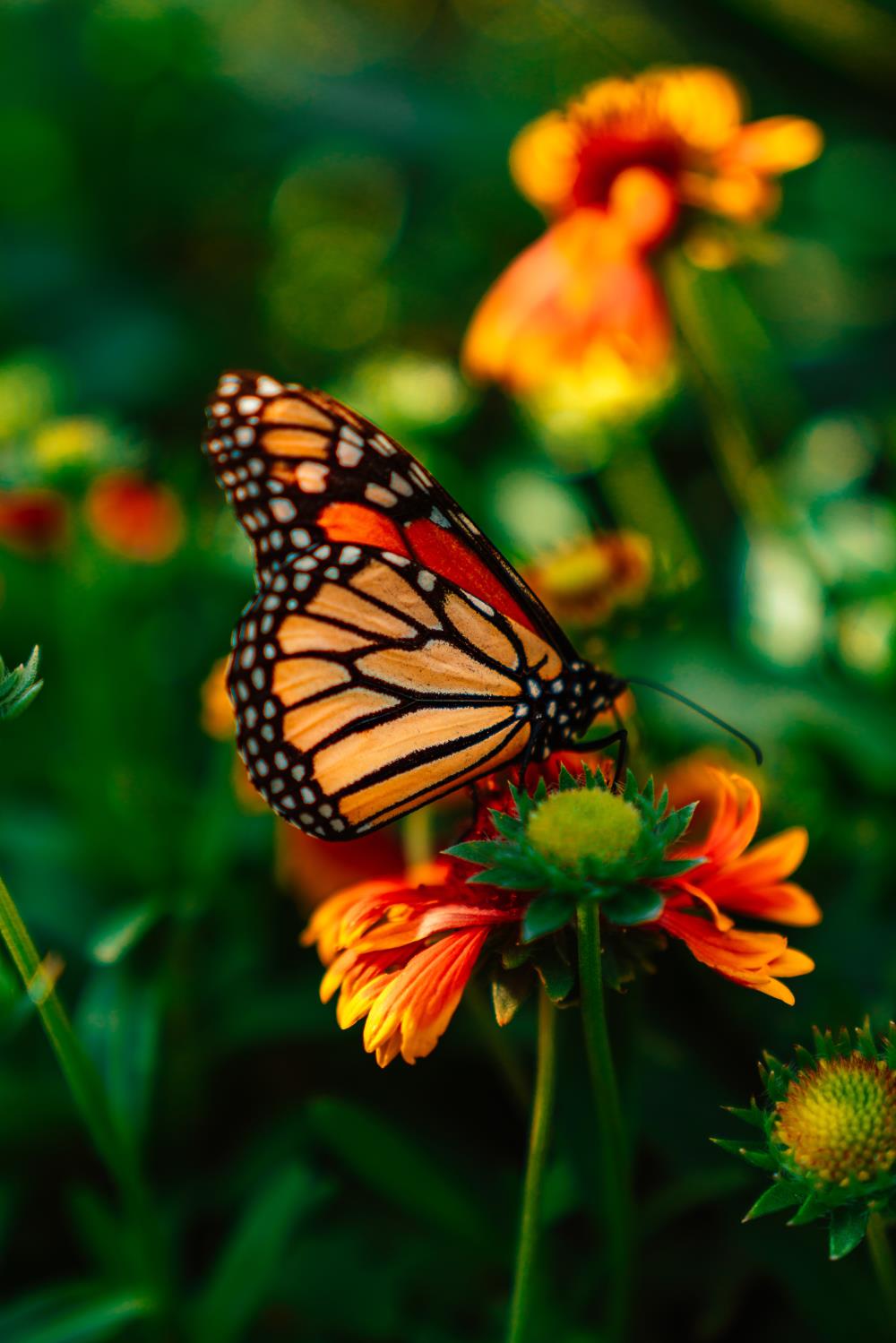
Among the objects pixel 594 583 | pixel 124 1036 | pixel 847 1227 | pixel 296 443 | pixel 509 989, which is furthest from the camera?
pixel 594 583

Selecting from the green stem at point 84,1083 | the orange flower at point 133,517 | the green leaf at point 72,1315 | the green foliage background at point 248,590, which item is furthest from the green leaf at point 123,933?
the orange flower at point 133,517

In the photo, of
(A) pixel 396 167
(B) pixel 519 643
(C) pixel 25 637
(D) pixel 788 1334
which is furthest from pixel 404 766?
(A) pixel 396 167

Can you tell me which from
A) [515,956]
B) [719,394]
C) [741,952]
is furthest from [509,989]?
[719,394]

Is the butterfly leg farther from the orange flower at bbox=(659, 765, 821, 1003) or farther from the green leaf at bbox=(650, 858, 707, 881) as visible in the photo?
the green leaf at bbox=(650, 858, 707, 881)

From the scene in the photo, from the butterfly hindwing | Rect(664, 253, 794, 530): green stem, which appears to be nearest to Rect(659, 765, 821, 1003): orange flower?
the butterfly hindwing

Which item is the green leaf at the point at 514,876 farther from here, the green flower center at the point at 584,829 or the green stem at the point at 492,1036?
the green stem at the point at 492,1036

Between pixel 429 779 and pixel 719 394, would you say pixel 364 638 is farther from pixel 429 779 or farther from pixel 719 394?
pixel 719 394

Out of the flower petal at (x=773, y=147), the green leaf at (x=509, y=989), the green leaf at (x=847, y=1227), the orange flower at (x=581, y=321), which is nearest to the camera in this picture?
the green leaf at (x=847, y=1227)
